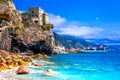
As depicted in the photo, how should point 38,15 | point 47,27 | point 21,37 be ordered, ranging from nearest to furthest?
1. point 21,37
2. point 47,27
3. point 38,15

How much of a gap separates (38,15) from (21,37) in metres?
23.7

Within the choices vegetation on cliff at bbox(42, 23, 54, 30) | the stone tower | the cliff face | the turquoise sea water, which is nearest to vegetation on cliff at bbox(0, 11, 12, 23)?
the cliff face

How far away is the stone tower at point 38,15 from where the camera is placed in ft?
396

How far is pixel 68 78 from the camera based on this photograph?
126 ft

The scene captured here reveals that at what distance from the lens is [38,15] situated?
400 ft

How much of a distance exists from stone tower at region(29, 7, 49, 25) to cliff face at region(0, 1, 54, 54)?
959 centimetres

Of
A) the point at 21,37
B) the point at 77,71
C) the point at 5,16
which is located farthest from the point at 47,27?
the point at 77,71

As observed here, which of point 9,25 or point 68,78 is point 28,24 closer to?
point 9,25

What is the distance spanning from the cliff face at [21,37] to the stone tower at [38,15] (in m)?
9.59

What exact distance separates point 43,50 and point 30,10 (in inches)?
897

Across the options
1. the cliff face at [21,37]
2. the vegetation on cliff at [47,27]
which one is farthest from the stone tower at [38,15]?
the cliff face at [21,37]

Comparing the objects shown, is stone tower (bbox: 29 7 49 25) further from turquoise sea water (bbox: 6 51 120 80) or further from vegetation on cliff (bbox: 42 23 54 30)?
turquoise sea water (bbox: 6 51 120 80)

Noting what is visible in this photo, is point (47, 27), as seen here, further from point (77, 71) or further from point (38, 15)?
point (77, 71)

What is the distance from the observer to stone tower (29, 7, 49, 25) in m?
121
